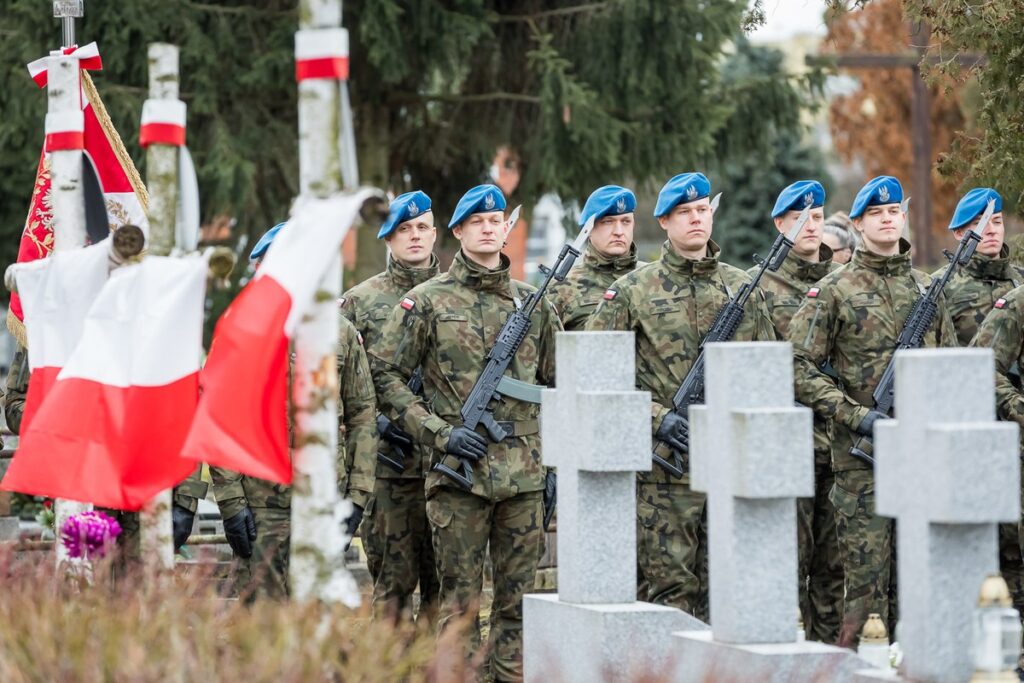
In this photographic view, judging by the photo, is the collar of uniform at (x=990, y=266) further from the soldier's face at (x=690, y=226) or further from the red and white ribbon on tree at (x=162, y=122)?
the red and white ribbon on tree at (x=162, y=122)

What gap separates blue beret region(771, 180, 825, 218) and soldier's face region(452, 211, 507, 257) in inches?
82.3

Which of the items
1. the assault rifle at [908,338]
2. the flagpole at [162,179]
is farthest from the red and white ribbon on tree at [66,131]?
the assault rifle at [908,338]

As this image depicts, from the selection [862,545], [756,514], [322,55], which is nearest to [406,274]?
[862,545]

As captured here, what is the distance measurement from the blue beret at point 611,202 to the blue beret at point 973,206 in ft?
6.02

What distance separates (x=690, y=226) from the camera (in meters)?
9.70

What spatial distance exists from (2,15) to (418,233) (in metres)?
10.2

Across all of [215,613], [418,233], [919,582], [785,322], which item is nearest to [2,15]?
[418,233]

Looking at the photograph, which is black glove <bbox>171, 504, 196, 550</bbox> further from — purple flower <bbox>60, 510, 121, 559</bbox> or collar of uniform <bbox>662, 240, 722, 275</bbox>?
collar of uniform <bbox>662, 240, 722, 275</bbox>

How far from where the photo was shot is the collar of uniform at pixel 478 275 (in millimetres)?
9753

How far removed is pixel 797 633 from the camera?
670cm

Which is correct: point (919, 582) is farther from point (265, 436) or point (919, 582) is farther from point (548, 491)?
point (548, 491)

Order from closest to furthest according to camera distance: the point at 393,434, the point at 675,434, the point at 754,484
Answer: the point at 754,484 → the point at 675,434 → the point at 393,434

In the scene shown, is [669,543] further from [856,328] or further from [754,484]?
[754,484]

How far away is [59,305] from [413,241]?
3.06 m
